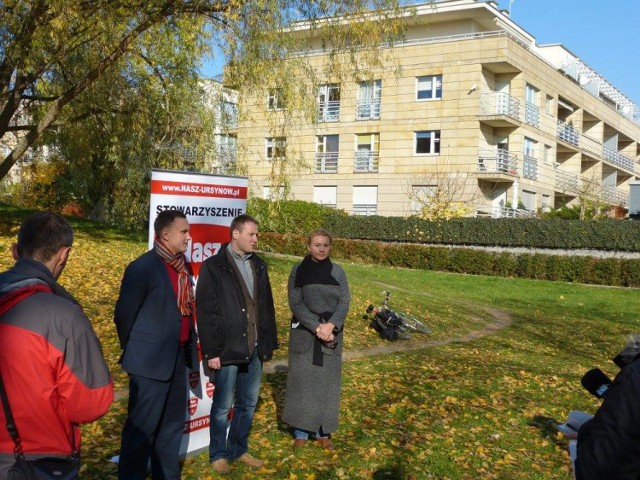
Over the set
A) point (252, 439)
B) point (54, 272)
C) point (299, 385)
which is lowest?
point (252, 439)

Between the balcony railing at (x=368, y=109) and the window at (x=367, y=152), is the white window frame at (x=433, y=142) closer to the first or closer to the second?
the window at (x=367, y=152)

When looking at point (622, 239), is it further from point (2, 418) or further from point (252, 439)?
point (2, 418)

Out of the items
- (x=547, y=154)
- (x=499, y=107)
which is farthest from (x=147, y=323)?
(x=547, y=154)

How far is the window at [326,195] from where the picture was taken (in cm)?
4075

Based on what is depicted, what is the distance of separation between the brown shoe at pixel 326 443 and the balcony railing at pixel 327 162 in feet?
115

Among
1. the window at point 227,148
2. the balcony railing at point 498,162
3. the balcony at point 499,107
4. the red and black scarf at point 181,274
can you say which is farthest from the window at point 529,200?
the red and black scarf at point 181,274

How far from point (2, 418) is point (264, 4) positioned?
36.4 ft

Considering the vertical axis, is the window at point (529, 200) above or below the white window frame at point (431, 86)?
below

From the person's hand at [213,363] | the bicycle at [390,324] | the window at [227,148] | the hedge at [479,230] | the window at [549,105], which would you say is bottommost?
the bicycle at [390,324]

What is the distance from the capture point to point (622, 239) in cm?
2853

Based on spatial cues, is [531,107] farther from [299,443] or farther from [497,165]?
[299,443]

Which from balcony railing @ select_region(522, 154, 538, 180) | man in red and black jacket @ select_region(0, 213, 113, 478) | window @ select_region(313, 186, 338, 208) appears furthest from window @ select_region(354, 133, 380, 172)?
man in red and black jacket @ select_region(0, 213, 113, 478)

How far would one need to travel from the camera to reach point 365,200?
1569 inches

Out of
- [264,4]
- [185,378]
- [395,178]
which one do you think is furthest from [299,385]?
[395,178]
